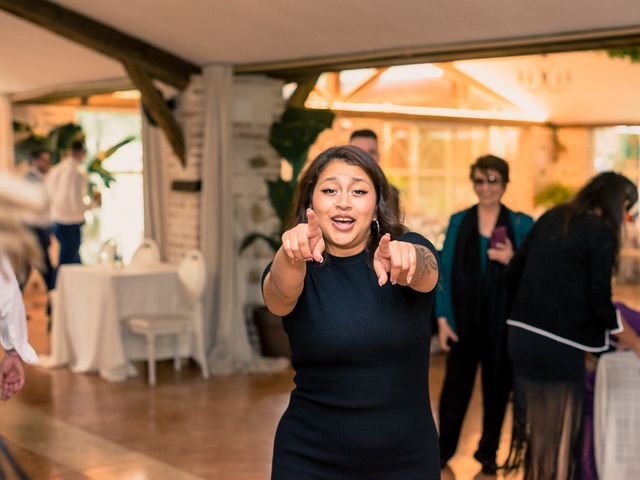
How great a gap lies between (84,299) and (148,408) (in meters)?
1.35

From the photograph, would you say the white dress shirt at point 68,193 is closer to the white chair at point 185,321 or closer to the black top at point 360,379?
the white chair at point 185,321

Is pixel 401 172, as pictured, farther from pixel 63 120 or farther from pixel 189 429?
pixel 189 429

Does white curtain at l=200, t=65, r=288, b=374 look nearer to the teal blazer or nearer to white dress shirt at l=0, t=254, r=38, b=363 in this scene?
the teal blazer

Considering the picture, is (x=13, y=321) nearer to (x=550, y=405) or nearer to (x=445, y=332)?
(x=550, y=405)

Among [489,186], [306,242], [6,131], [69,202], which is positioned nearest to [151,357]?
[69,202]

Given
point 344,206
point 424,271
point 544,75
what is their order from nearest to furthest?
1. point 424,271
2. point 344,206
3. point 544,75

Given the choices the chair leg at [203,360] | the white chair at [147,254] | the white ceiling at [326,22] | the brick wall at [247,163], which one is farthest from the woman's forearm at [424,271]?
the white chair at [147,254]

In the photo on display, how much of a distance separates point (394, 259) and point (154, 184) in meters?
6.32

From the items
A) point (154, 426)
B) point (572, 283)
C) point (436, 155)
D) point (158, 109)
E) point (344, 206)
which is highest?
point (158, 109)

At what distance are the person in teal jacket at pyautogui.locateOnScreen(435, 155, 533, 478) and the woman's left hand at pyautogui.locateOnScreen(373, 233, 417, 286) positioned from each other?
2519mm

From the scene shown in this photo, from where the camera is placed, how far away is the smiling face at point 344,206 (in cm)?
214

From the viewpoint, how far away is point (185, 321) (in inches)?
271

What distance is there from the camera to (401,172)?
13.3 meters

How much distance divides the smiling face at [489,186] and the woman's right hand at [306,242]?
2626 mm
